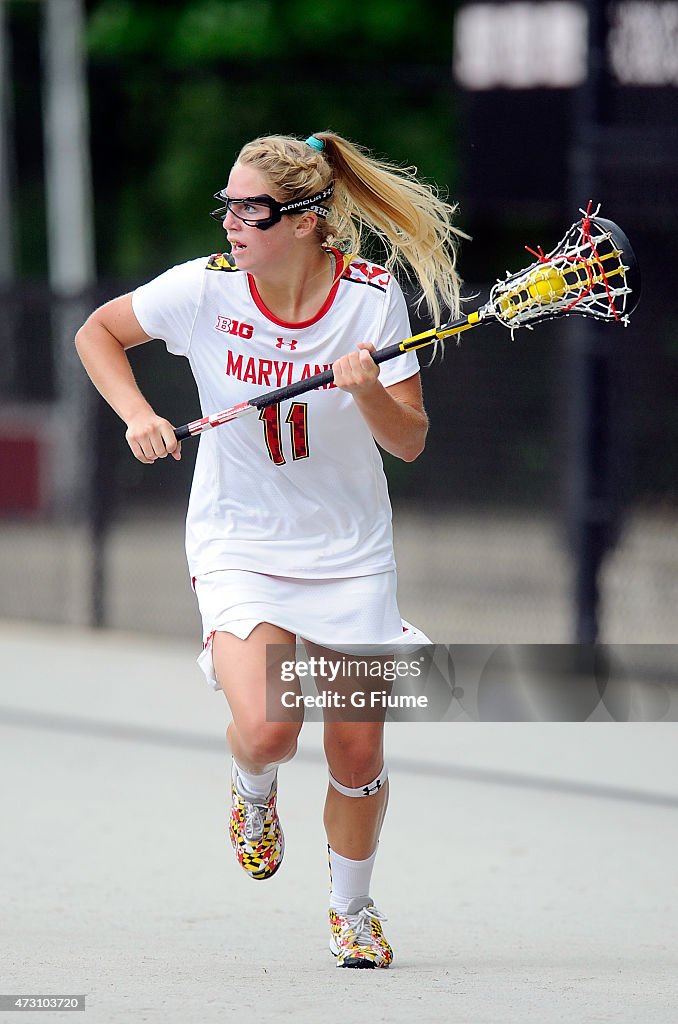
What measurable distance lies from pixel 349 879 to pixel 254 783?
346mm

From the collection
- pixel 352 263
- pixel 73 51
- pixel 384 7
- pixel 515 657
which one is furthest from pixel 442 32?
pixel 352 263

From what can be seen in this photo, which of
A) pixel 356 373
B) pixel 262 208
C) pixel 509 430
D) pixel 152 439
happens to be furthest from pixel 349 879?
pixel 509 430

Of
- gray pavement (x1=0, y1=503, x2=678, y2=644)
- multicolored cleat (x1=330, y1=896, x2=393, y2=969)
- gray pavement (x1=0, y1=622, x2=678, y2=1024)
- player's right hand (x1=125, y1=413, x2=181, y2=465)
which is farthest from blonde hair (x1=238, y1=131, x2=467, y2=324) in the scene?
gray pavement (x1=0, y1=503, x2=678, y2=644)

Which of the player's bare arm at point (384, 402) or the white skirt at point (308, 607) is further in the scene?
the white skirt at point (308, 607)

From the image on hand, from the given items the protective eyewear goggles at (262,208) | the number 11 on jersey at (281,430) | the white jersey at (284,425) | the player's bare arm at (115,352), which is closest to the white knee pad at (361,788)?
the white jersey at (284,425)

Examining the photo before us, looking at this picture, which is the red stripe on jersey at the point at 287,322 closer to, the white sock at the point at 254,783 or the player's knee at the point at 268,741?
the player's knee at the point at 268,741

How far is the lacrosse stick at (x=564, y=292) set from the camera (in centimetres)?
411

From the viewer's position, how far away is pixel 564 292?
4.16 m

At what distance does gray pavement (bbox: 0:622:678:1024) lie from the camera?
13.3 ft

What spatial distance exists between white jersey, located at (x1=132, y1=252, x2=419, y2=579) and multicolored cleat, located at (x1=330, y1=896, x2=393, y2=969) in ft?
2.89

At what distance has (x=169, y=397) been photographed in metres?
10.5

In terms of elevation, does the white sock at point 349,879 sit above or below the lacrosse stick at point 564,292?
below

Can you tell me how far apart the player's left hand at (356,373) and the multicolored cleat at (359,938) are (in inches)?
53.7

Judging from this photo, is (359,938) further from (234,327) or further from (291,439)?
(234,327)
